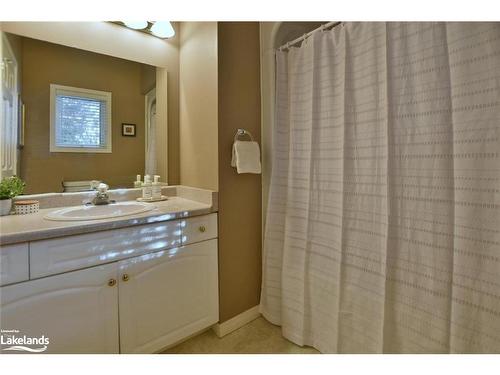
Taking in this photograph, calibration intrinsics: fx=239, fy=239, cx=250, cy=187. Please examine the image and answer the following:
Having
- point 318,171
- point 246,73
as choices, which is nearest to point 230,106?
point 246,73

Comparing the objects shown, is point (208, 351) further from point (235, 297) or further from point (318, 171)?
point (318, 171)

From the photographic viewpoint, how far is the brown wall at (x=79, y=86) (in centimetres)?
132

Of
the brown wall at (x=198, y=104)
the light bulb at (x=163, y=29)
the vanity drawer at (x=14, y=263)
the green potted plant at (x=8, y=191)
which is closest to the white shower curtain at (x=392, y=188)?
the brown wall at (x=198, y=104)

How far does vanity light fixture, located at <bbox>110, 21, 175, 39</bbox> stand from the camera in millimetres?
1566

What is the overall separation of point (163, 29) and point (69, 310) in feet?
5.65

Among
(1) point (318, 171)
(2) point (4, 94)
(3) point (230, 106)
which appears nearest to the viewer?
(2) point (4, 94)

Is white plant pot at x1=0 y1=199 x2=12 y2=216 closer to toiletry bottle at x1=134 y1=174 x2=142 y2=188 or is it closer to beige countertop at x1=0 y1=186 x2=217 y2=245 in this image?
beige countertop at x1=0 y1=186 x2=217 y2=245

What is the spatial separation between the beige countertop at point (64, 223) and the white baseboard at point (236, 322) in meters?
0.73

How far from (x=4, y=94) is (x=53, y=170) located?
1.40 ft

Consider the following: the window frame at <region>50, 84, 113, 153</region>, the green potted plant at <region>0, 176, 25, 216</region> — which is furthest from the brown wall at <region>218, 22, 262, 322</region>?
the green potted plant at <region>0, 176, 25, 216</region>

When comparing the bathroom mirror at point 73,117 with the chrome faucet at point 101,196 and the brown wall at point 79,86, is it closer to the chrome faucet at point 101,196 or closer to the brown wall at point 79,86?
the brown wall at point 79,86

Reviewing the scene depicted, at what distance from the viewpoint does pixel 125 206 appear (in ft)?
4.54

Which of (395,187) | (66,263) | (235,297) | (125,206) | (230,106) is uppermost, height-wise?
(230,106)

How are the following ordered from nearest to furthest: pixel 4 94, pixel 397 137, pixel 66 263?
1. pixel 66 263
2. pixel 397 137
3. pixel 4 94
